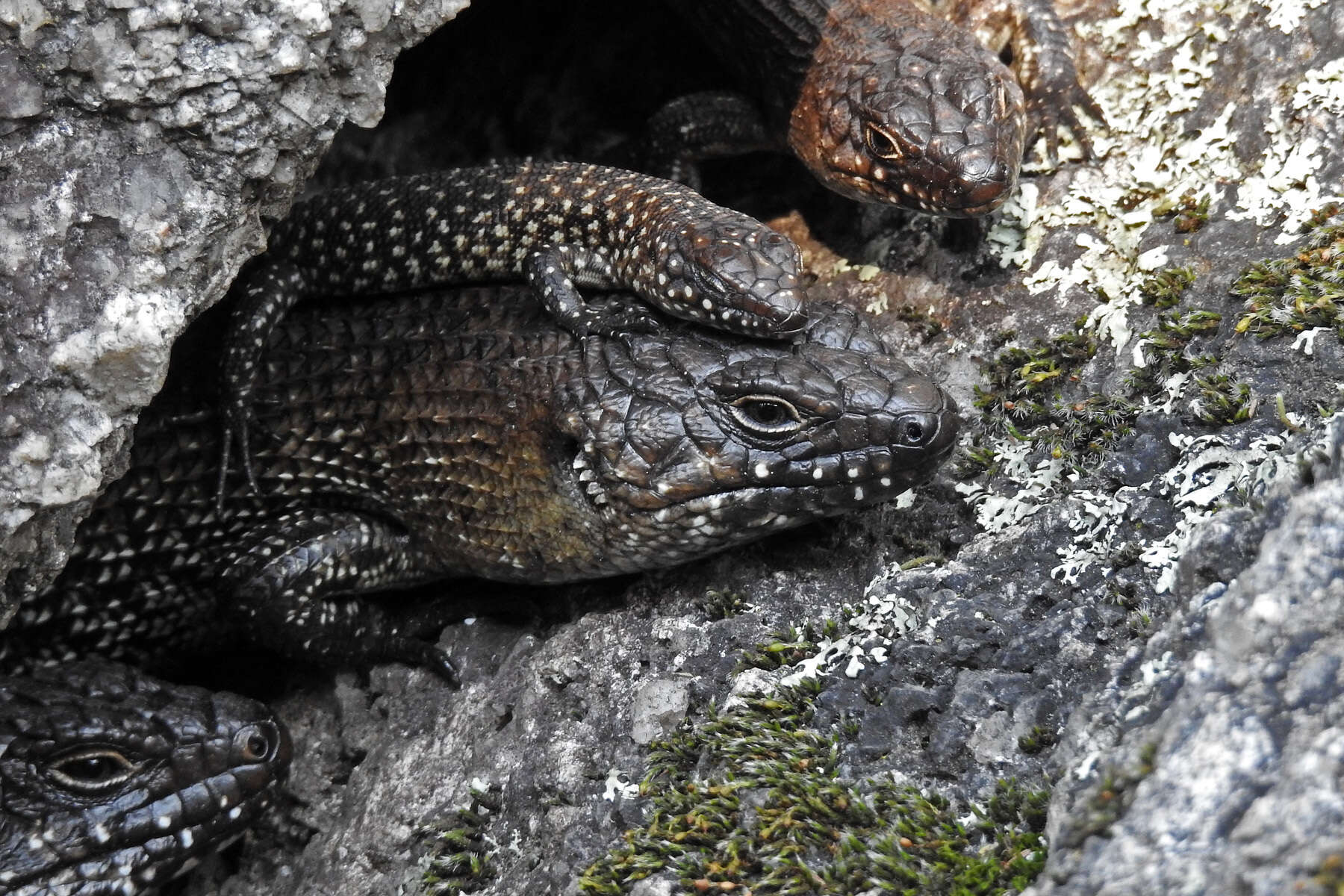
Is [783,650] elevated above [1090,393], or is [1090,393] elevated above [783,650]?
[1090,393]

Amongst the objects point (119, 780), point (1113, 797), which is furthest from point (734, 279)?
point (119, 780)

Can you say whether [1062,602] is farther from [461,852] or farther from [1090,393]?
[461,852]

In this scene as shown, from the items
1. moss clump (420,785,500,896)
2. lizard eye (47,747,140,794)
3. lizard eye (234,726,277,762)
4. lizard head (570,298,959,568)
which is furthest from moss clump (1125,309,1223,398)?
lizard eye (47,747,140,794)

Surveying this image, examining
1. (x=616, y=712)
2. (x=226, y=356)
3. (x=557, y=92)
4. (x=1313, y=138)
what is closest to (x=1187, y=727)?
(x=616, y=712)

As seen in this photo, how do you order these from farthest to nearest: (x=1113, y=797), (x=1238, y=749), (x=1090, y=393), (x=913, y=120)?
(x=913, y=120), (x=1090, y=393), (x=1113, y=797), (x=1238, y=749)

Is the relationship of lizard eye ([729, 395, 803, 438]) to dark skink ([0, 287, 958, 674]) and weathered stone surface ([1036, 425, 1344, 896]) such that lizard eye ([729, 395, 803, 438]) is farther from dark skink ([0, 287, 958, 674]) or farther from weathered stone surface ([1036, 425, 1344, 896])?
weathered stone surface ([1036, 425, 1344, 896])

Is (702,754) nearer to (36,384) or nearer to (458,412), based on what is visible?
(458,412)

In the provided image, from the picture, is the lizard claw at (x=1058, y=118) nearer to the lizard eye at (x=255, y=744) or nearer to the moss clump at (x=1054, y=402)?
the moss clump at (x=1054, y=402)
